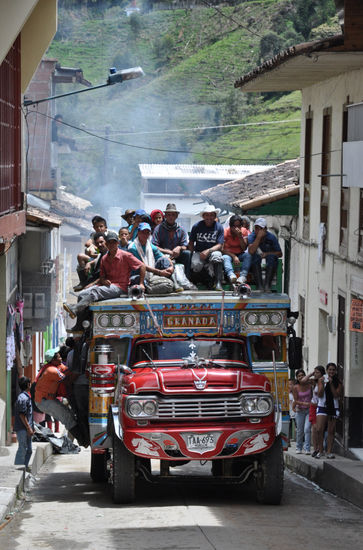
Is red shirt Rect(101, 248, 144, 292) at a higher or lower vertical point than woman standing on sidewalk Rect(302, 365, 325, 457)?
higher

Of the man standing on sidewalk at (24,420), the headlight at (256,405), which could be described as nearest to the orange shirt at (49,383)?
the man standing on sidewalk at (24,420)

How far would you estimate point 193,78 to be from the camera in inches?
3209

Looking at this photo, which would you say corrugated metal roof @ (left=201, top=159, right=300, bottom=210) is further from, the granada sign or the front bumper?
the front bumper

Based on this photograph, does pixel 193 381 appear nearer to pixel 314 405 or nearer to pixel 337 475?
pixel 337 475

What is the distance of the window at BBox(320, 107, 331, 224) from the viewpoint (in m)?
22.8

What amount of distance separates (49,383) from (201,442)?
135 inches

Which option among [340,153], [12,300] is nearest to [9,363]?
[12,300]

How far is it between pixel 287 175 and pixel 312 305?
772 cm

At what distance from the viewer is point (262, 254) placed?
14391 millimetres

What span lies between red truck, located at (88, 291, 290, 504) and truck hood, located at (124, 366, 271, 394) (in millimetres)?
12

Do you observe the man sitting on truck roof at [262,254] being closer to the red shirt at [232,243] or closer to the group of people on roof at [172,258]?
the group of people on roof at [172,258]

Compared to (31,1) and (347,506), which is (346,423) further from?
(31,1)

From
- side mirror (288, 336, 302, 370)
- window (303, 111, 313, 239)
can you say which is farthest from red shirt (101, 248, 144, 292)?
window (303, 111, 313, 239)

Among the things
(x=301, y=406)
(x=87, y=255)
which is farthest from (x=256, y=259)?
(x=301, y=406)
